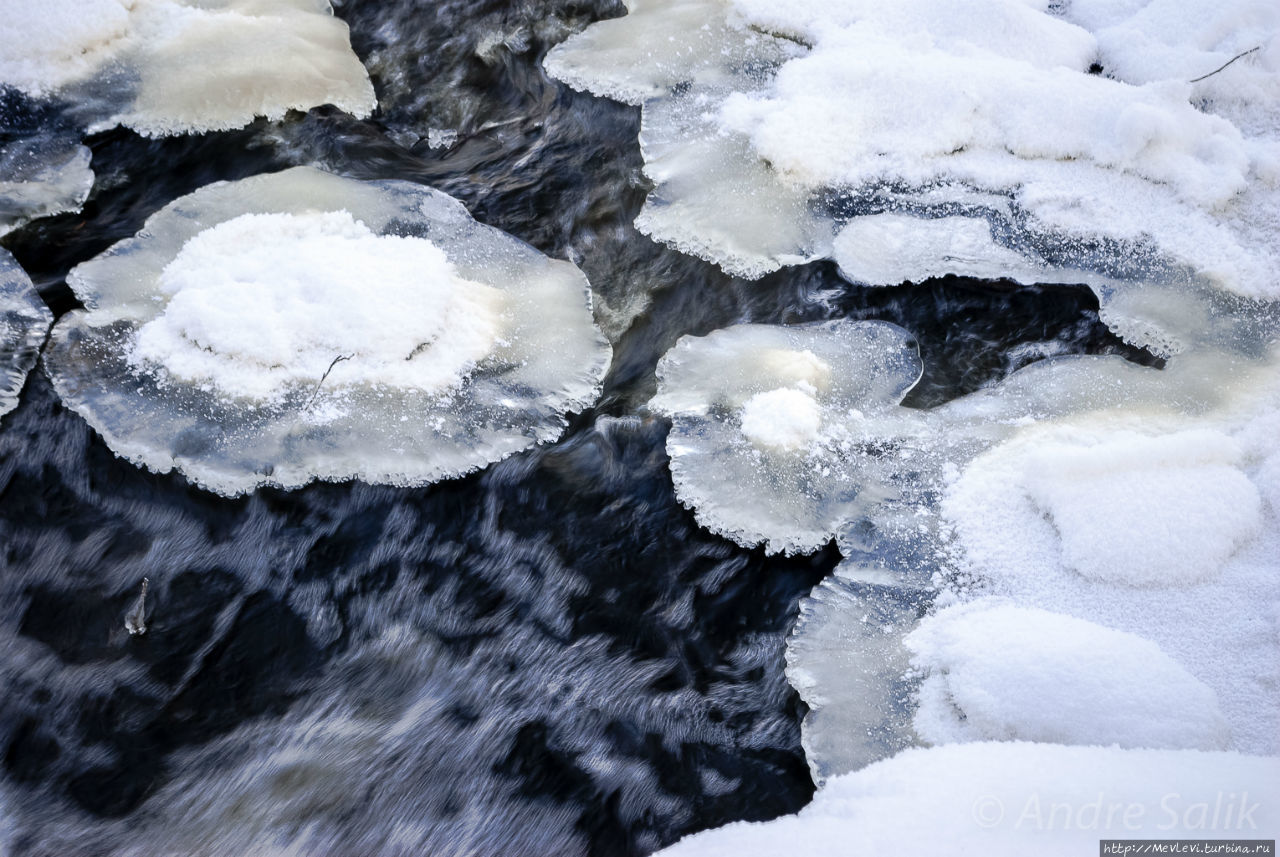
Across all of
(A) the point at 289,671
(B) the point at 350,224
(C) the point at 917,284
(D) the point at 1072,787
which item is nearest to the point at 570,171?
(B) the point at 350,224

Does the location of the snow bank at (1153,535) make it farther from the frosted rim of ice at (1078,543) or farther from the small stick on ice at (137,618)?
the small stick on ice at (137,618)

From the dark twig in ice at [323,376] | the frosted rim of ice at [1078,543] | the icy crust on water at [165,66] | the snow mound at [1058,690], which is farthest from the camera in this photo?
the icy crust on water at [165,66]

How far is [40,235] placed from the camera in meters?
2.78

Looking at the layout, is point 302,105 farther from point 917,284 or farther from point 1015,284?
point 1015,284

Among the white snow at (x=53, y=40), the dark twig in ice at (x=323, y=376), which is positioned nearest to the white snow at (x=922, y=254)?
the dark twig in ice at (x=323, y=376)

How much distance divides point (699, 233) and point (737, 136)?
1.36ft

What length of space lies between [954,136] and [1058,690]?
1.81m

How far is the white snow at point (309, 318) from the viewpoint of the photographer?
2328 mm

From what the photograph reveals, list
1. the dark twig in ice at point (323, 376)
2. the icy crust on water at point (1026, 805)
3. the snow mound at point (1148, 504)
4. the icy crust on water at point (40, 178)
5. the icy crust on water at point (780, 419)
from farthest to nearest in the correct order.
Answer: the icy crust on water at point (40, 178), the dark twig in ice at point (323, 376), the icy crust on water at point (780, 419), the snow mound at point (1148, 504), the icy crust on water at point (1026, 805)

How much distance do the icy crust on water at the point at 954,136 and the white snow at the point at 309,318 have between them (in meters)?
0.67

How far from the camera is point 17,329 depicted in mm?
2465

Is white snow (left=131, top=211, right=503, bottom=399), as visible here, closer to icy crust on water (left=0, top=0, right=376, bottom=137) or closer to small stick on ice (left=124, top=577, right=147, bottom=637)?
small stick on ice (left=124, top=577, right=147, bottom=637)

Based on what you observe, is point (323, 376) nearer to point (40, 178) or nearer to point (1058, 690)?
point (40, 178)

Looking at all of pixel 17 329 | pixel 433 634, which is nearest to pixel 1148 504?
pixel 433 634
